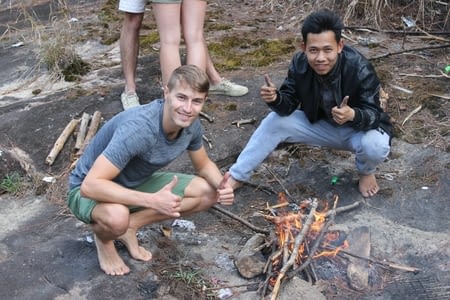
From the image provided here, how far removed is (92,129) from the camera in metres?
4.88

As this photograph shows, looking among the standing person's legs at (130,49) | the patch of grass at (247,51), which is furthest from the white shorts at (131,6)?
the patch of grass at (247,51)

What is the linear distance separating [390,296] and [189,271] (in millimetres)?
1087

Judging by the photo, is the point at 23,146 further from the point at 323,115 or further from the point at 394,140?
the point at 394,140

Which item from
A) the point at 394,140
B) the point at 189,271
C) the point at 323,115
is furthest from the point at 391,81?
the point at 189,271

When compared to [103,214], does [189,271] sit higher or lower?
lower

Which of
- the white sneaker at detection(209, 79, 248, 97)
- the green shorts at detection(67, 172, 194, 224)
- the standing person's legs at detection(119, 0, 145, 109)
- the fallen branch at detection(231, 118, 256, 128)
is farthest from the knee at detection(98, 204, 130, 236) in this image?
the white sneaker at detection(209, 79, 248, 97)

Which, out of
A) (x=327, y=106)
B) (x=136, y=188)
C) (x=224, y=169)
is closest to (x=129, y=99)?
(x=224, y=169)

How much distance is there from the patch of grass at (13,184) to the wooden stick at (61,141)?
0.25 meters

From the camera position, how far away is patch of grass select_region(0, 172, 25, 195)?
4.50 meters

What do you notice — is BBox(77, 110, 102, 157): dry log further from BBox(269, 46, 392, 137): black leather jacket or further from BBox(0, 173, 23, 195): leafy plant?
BBox(269, 46, 392, 137): black leather jacket

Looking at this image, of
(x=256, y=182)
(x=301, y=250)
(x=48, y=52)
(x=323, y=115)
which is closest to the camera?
(x=301, y=250)

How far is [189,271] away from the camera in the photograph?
11.2 feet

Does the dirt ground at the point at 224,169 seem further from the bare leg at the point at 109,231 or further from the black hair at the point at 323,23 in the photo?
the black hair at the point at 323,23

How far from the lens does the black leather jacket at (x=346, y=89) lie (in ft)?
12.4
